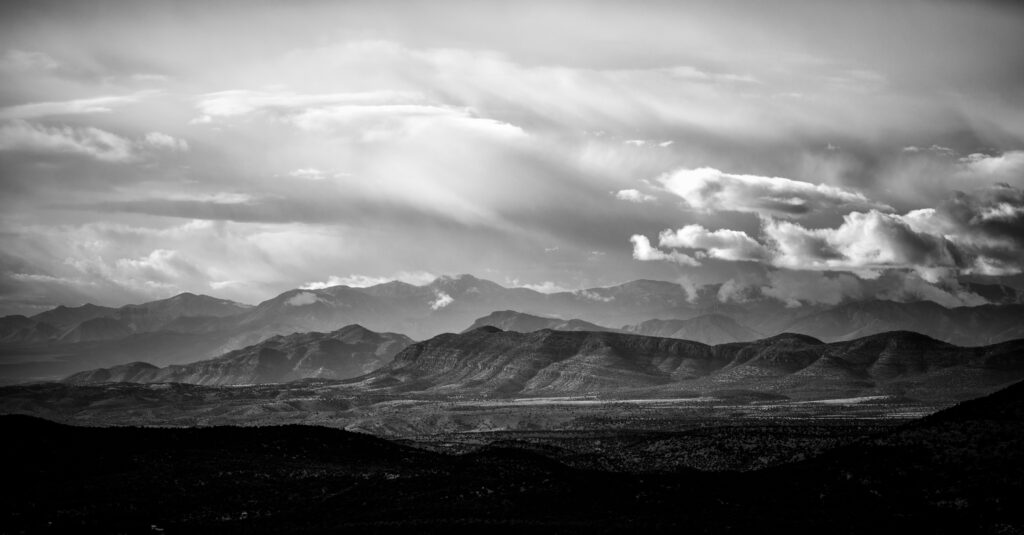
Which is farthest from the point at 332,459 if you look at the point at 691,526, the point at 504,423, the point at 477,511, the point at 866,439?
the point at 504,423

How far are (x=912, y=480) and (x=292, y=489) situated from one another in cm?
4173

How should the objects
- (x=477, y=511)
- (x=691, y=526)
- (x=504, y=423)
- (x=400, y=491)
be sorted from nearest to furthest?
(x=691, y=526) < (x=477, y=511) < (x=400, y=491) < (x=504, y=423)

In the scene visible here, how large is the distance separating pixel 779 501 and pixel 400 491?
80.4 feet

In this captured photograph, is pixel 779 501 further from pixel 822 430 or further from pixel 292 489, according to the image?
pixel 822 430

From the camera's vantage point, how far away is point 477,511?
179 feet

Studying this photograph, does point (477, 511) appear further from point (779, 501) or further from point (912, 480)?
point (912, 480)

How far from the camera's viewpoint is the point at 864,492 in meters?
55.6

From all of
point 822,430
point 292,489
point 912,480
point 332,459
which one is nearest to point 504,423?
point 822,430

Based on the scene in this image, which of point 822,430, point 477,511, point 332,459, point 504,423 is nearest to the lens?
point 477,511

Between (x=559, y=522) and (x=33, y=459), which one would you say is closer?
(x=559, y=522)

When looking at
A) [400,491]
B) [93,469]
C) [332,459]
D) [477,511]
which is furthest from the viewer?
[332,459]

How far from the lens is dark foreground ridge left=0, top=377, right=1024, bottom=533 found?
164 ft

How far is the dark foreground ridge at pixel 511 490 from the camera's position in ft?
164

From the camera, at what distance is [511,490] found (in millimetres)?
60250
